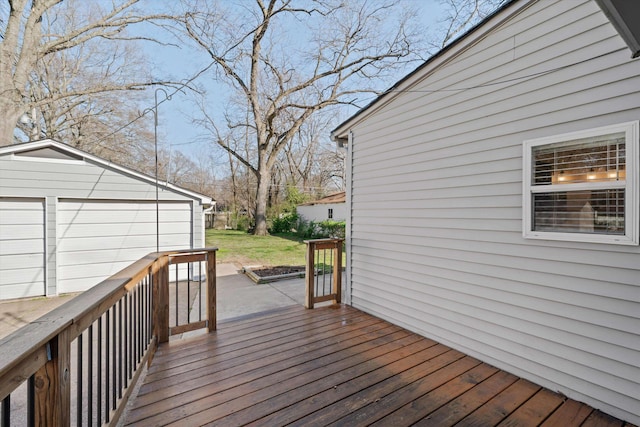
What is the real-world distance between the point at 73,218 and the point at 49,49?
557cm

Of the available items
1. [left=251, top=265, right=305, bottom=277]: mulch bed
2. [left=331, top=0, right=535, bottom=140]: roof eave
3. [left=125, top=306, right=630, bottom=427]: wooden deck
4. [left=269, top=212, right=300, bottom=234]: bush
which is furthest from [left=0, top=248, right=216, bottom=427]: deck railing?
[left=269, top=212, right=300, bottom=234]: bush

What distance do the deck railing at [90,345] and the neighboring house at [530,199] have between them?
263cm

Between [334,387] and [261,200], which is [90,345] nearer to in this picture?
[334,387]

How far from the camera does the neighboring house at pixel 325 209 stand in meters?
15.2

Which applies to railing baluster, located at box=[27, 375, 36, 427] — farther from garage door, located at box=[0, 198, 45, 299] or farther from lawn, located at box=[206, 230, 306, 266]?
lawn, located at box=[206, 230, 306, 266]

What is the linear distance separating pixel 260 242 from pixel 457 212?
419 inches

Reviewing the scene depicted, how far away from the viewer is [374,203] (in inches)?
155

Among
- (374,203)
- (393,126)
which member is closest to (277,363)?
(374,203)

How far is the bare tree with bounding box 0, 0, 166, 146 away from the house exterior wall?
980cm

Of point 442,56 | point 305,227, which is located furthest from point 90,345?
point 305,227

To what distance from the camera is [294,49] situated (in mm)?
12352

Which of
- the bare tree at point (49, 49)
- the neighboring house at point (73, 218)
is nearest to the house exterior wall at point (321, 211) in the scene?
the neighboring house at point (73, 218)

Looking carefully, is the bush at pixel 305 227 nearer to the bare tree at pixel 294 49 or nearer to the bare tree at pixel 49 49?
the bare tree at pixel 294 49

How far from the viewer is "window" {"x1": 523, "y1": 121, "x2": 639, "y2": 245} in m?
1.96
